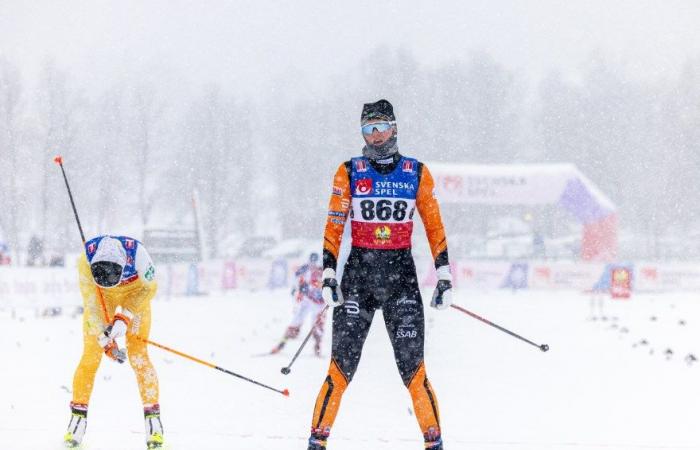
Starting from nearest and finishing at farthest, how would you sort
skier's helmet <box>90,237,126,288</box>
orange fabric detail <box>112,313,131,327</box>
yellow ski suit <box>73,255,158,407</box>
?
1. skier's helmet <box>90,237,126,288</box>
2. orange fabric detail <box>112,313,131,327</box>
3. yellow ski suit <box>73,255,158,407</box>

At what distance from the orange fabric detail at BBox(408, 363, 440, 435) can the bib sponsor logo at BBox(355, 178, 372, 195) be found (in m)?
1.24

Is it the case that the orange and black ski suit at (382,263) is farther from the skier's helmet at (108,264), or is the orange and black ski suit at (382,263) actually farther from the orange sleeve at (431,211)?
the skier's helmet at (108,264)

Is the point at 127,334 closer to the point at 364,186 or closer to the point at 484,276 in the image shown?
the point at 364,186

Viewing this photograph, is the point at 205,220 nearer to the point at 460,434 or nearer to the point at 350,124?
the point at 350,124

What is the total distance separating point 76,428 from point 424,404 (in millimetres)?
2721

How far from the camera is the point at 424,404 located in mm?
5137

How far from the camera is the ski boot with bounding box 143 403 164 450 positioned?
19.1 feet

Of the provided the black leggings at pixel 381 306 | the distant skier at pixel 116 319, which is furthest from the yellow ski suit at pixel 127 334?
the black leggings at pixel 381 306

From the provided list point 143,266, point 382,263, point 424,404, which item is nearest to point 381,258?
point 382,263

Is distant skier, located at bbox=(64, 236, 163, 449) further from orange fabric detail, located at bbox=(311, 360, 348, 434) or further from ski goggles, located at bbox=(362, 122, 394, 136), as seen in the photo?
ski goggles, located at bbox=(362, 122, 394, 136)

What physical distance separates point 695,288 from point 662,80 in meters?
46.7

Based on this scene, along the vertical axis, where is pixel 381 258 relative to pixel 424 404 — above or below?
above

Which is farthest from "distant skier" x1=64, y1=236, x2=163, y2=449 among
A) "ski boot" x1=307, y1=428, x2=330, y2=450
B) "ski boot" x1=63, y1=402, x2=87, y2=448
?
"ski boot" x1=307, y1=428, x2=330, y2=450

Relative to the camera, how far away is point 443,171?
31203 mm
